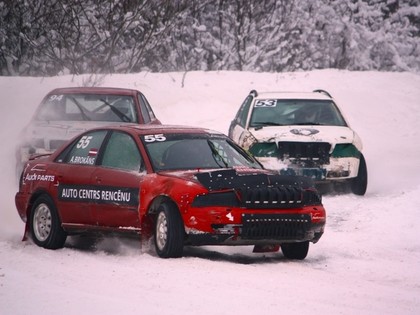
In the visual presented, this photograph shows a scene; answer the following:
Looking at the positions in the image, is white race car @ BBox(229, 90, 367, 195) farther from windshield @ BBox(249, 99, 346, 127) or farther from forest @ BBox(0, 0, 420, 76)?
forest @ BBox(0, 0, 420, 76)

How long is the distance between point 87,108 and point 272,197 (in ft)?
24.9

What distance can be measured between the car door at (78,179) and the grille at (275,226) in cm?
183

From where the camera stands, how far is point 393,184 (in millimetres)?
20984

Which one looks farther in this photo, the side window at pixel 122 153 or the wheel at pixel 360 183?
the wheel at pixel 360 183

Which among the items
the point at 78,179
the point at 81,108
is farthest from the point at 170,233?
the point at 81,108

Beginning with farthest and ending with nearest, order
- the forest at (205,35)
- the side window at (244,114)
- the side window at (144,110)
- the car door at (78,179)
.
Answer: the forest at (205,35)
the side window at (244,114)
the side window at (144,110)
the car door at (78,179)

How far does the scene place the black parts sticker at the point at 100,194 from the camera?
11.8 meters

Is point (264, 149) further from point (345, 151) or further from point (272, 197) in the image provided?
point (272, 197)

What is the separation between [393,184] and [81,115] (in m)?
5.83

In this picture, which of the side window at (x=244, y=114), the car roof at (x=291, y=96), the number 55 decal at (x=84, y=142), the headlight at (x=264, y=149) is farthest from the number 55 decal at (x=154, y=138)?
the car roof at (x=291, y=96)

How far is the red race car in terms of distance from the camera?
36.8 feet

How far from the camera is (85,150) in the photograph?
12797 mm

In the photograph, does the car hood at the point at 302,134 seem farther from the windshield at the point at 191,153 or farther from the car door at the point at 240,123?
the windshield at the point at 191,153

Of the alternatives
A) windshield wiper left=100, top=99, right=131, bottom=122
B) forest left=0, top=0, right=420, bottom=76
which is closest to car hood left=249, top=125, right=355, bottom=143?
windshield wiper left=100, top=99, right=131, bottom=122
